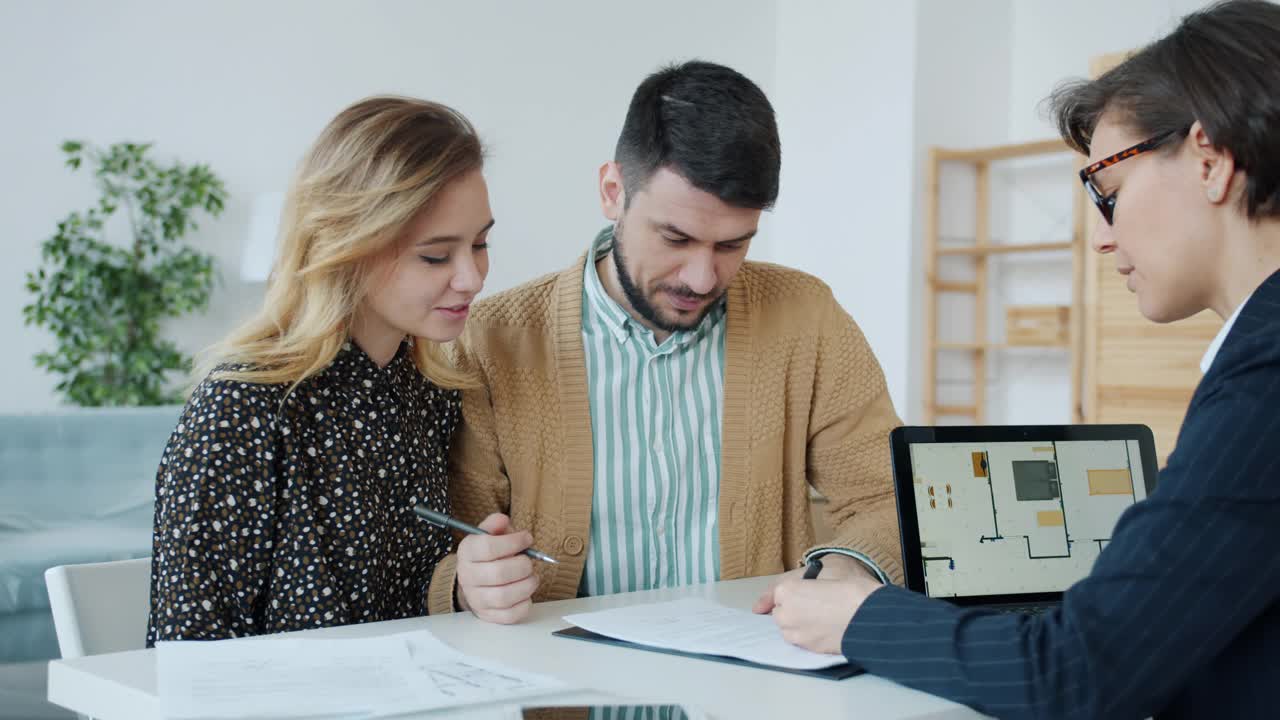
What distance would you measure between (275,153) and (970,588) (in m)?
4.30

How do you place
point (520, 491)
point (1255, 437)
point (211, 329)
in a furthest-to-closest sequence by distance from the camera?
point (211, 329), point (520, 491), point (1255, 437)

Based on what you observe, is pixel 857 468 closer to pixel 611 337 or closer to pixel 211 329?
pixel 611 337

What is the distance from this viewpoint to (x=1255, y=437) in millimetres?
907

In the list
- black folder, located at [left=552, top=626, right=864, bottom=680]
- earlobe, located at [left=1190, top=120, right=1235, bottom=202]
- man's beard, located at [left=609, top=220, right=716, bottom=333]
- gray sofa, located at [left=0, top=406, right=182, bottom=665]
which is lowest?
gray sofa, located at [left=0, top=406, right=182, bottom=665]

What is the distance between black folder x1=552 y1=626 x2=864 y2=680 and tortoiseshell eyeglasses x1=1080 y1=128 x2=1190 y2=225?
19.6 inches

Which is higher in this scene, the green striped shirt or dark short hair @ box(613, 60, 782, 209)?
dark short hair @ box(613, 60, 782, 209)

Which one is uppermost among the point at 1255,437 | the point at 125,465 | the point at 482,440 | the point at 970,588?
the point at 1255,437

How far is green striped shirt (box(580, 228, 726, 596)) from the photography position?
1790 millimetres

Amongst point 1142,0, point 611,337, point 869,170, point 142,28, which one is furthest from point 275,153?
point 1142,0

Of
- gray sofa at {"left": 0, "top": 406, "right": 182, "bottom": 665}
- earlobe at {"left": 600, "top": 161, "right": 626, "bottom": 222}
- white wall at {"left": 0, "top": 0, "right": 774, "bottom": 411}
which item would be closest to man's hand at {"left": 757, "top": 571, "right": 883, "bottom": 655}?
earlobe at {"left": 600, "top": 161, "right": 626, "bottom": 222}

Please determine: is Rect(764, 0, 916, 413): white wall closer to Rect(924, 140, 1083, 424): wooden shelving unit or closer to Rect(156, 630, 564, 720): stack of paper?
Rect(924, 140, 1083, 424): wooden shelving unit

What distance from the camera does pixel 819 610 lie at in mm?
1176

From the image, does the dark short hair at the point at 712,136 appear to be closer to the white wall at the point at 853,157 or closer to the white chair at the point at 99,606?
the white chair at the point at 99,606

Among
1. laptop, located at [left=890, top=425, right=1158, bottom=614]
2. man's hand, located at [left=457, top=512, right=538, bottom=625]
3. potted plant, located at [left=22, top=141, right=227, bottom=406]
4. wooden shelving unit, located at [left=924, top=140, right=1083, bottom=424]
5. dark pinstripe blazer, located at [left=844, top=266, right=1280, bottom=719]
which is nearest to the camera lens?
dark pinstripe blazer, located at [left=844, top=266, right=1280, bottom=719]
